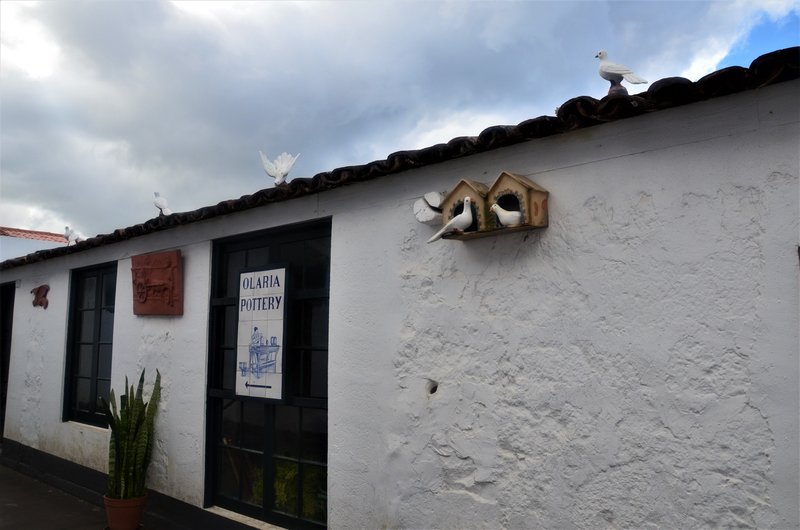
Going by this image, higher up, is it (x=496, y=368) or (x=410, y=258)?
(x=410, y=258)

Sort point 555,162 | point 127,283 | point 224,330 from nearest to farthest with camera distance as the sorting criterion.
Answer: point 555,162, point 224,330, point 127,283

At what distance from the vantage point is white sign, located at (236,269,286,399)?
485 cm

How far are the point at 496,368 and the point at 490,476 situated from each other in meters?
0.59

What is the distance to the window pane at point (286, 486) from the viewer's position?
472cm

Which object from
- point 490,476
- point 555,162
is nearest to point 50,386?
point 490,476

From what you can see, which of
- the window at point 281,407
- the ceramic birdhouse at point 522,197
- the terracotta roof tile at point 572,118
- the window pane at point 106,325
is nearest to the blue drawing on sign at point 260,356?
the window at point 281,407

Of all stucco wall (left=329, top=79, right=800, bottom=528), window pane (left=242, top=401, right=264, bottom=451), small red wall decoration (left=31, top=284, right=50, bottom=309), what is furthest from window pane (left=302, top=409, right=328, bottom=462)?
small red wall decoration (left=31, top=284, right=50, bottom=309)

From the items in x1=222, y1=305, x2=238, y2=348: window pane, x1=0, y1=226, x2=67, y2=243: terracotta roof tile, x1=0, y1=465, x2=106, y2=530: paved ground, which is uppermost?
x1=0, y1=226, x2=67, y2=243: terracotta roof tile

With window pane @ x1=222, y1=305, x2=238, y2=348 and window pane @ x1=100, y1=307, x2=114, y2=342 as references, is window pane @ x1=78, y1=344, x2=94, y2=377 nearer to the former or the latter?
window pane @ x1=100, y1=307, x2=114, y2=342

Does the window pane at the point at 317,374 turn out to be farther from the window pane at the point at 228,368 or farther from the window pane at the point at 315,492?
the window pane at the point at 228,368

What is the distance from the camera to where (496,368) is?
3.43 metres

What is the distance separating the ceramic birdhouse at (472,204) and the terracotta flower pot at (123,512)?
3.95 metres

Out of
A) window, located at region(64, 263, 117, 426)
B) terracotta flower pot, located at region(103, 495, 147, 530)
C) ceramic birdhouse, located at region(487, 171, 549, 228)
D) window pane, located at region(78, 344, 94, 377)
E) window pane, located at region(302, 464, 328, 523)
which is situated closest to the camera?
ceramic birdhouse, located at region(487, 171, 549, 228)

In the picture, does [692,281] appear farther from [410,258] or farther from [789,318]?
[410,258]
